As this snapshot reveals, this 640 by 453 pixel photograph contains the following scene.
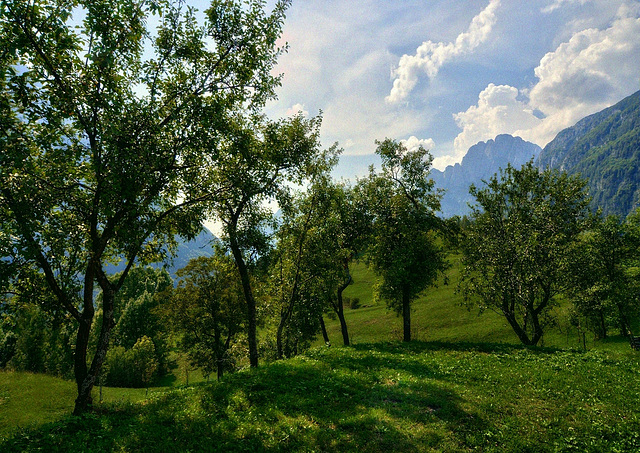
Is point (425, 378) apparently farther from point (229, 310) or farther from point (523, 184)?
point (229, 310)

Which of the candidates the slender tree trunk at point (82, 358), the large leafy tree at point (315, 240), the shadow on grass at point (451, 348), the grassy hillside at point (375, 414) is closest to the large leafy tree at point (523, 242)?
the shadow on grass at point (451, 348)

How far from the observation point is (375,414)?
12.7 metres

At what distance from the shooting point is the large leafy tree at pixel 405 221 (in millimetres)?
33562

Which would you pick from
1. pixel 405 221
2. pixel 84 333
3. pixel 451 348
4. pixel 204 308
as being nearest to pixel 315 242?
pixel 405 221

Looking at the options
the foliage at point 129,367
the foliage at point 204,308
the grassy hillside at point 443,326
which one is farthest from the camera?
the foliage at point 129,367

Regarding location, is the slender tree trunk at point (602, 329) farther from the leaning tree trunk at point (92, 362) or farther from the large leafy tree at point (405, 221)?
the leaning tree trunk at point (92, 362)

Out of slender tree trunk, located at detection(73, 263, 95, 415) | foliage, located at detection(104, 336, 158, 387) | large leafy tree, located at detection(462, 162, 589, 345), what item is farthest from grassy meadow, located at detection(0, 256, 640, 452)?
foliage, located at detection(104, 336, 158, 387)

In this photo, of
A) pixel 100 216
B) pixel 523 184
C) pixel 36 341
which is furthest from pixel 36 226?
pixel 36 341

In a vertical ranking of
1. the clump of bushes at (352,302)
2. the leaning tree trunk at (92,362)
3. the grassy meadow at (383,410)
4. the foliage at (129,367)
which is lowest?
the foliage at (129,367)

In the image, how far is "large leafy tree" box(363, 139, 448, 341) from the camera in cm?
3356

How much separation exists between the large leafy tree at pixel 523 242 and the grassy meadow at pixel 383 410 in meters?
7.60

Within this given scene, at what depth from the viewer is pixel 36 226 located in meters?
9.10

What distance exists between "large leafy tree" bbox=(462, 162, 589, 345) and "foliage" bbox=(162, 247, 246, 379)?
31929 millimetres

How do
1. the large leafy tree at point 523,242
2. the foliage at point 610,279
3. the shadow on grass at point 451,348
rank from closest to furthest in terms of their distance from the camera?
the shadow on grass at point 451,348, the large leafy tree at point 523,242, the foliage at point 610,279
